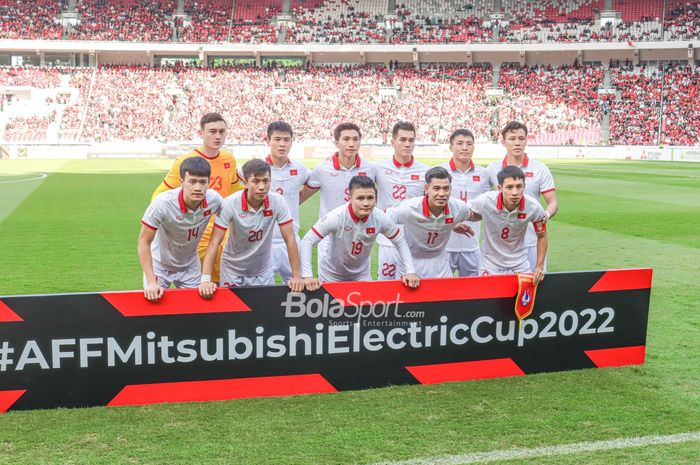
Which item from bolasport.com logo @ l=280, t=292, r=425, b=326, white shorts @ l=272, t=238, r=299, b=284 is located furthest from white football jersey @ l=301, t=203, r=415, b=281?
white shorts @ l=272, t=238, r=299, b=284

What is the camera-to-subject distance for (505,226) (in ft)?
21.1

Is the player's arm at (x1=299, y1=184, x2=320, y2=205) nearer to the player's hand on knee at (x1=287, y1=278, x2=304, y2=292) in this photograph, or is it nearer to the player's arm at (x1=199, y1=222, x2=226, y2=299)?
the player's arm at (x1=199, y1=222, x2=226, y2=299)

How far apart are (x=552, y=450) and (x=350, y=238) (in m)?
2.53

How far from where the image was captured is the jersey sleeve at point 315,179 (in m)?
7.34

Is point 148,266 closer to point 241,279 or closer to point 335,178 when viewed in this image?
point 241,279

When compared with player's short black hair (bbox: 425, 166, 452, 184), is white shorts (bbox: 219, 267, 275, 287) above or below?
below

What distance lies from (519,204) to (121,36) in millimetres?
57043

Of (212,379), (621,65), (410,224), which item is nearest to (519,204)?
(410,224)

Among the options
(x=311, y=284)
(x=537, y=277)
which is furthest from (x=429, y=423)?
(x=537, y=277)

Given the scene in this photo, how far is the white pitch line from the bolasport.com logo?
4.60ft

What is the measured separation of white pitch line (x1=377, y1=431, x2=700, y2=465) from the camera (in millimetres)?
4012

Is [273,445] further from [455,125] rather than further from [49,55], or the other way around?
[49,55]

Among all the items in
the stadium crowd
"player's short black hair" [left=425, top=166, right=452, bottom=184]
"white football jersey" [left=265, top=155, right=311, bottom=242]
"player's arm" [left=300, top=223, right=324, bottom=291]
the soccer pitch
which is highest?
Result: the stadium crowd

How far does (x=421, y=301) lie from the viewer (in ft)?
17.4
